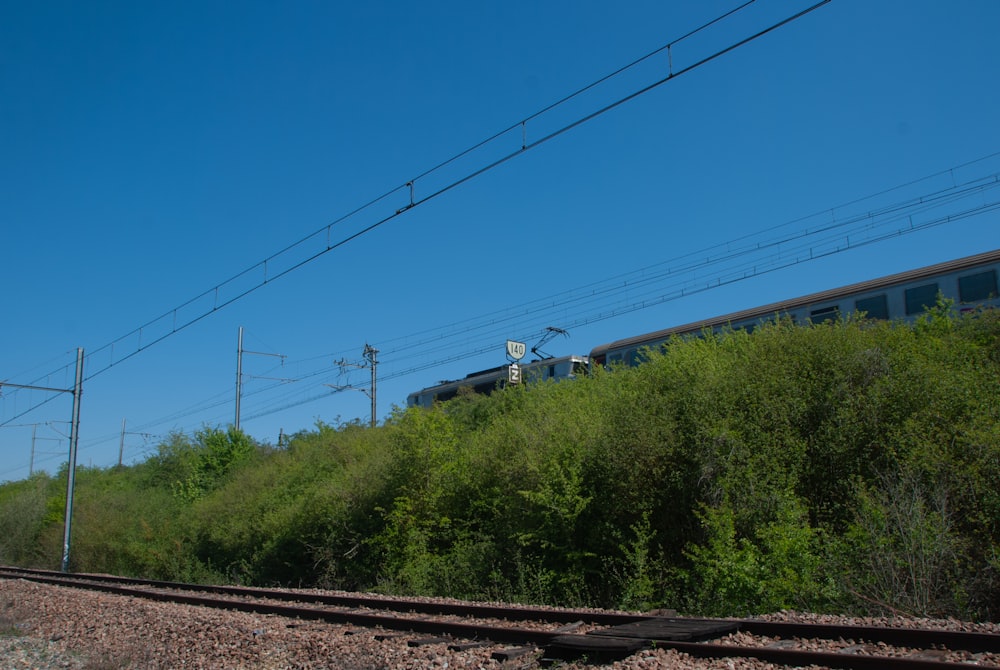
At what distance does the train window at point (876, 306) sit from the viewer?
82.3 feet

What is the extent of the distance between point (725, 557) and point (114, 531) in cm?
3550

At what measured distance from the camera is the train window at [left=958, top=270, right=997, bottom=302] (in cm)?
2230

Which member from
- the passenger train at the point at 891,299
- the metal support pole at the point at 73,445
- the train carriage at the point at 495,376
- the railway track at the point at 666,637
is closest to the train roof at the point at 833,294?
the passenger train at the point at 891,299

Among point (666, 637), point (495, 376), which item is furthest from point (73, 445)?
point (666, 637)

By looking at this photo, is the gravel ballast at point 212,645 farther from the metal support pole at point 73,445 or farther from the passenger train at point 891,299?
the metal support pole at point 73,445

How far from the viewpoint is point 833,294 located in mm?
26953

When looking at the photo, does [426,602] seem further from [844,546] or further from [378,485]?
[378,485]

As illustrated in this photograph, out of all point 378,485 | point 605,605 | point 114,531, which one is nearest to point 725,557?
point 605,605

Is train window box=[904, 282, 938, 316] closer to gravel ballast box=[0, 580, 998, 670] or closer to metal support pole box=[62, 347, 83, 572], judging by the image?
gravel ballast box=[0, 580, 998, 670]

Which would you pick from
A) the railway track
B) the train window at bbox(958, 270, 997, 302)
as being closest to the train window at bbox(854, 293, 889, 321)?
the train window at bbox(958, 270, 997, 302)

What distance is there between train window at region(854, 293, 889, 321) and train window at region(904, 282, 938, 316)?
2.35ft

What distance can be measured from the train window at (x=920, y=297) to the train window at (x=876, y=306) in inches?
28.3

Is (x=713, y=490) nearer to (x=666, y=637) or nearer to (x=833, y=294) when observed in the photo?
(x=666, y=637)

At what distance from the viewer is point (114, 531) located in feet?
124
